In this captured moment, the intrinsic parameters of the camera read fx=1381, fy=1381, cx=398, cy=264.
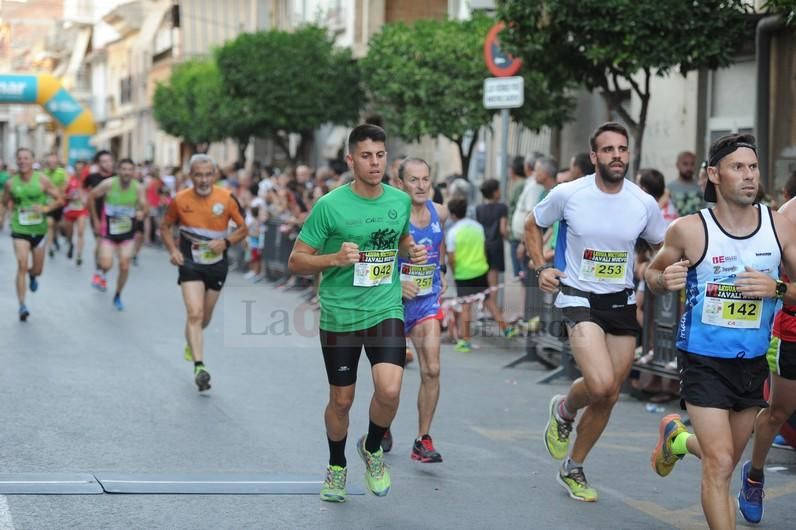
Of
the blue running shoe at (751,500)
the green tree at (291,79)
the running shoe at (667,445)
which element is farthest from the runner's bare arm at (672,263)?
the green tree at (291,79)

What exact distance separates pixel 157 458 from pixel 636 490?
2750 mm

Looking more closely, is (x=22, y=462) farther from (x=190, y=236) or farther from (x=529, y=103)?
(x=529, y=103)

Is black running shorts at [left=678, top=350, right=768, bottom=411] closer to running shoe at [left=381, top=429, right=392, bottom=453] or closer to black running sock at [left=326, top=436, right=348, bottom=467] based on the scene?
black running sock at [left=326, top=436, right=348, bottom=467]

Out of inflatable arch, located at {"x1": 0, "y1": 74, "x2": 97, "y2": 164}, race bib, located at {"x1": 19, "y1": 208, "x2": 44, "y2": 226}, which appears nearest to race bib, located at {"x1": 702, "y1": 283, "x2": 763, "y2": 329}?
race bib, located at {"x1": 19, "y1": 208, "x2": 44, "y2": 226}

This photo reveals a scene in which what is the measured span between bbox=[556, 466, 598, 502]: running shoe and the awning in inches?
2584

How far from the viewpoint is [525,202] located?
15109 mm

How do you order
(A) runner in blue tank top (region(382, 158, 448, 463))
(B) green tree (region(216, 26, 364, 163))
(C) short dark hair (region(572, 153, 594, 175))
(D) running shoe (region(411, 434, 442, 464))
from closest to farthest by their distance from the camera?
(D) running shoe (region(411, 434, 442, 464)), (A) runner in blue tank top (region(382, 158, 448, 463)), (C) short dark hair (region(572, 153, 594, 175)), (B) green tree (region(216, 26, 364, 163))

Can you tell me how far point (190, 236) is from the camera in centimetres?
1125

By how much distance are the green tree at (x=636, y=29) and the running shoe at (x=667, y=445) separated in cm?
836

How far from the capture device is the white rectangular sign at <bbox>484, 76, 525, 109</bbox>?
15.1 m

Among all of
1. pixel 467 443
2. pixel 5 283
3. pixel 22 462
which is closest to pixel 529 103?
pixel 5 283

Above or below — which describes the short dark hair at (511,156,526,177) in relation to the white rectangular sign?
below

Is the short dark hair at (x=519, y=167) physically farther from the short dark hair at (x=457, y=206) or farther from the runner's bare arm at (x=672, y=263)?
the runner's bare arm at (x=672, y=263)

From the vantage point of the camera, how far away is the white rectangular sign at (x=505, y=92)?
15148 millimetres
